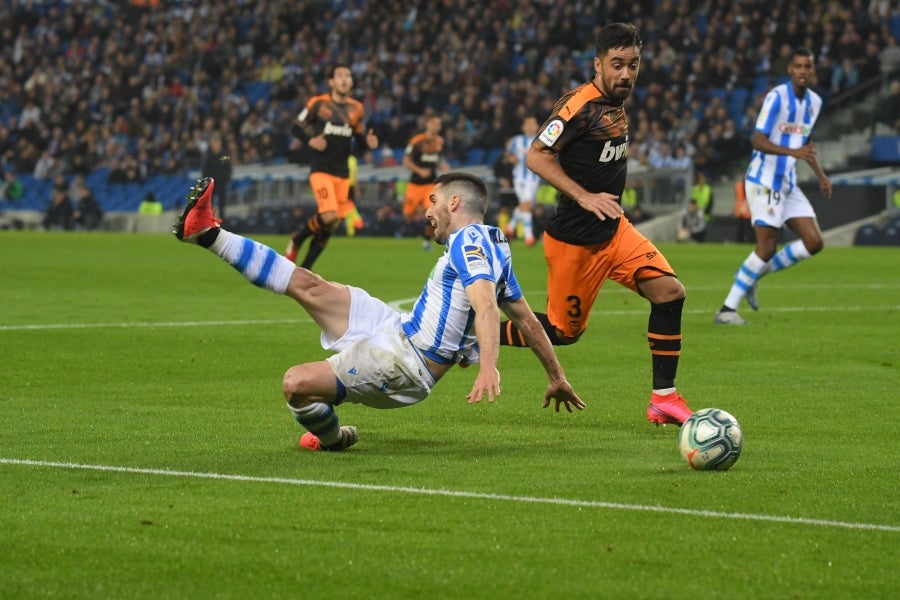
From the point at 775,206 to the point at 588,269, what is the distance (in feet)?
21.0

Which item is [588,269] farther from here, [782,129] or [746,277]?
[782,129]

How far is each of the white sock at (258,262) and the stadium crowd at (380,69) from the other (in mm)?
30418

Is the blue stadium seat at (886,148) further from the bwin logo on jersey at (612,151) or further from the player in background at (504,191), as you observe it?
the bwin logo on jersey at (612,151)

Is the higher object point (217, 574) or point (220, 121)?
point (217, 574)

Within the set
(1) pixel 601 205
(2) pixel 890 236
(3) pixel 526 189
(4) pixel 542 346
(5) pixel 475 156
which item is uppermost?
(1) pixel 601 205

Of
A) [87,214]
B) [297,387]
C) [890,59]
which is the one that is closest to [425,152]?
[890,59]

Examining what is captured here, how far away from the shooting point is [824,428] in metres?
7.89

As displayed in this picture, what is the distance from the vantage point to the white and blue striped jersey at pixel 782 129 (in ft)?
47.7

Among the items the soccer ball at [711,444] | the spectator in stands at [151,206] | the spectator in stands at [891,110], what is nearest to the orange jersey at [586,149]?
the soccer ball at [711,444]

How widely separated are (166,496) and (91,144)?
4444 centimetres

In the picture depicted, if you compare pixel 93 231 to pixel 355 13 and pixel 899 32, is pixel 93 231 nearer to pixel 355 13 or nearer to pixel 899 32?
pixel 355 13

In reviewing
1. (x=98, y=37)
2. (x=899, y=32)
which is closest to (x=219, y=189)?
(x=98, y=37)

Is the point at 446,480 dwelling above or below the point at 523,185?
above

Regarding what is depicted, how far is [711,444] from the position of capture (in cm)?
649
